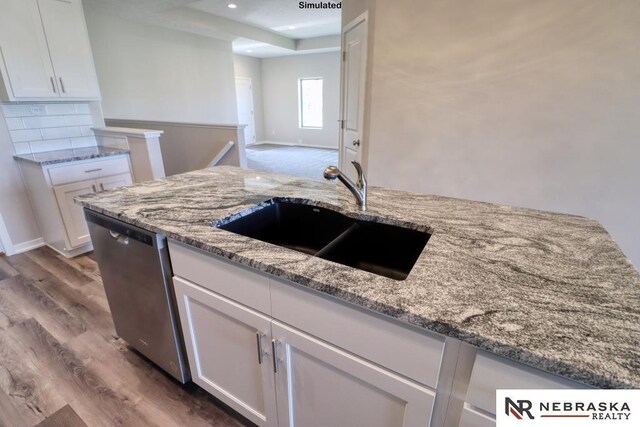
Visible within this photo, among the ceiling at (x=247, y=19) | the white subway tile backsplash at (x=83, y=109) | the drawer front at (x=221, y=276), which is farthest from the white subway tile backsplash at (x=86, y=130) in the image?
the drawer front at (x=221, y=276)

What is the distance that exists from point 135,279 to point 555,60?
8.79ft

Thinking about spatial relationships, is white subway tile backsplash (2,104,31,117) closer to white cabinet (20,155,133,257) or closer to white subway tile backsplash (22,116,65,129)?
white subway tile backsplash (22,116,65,129)

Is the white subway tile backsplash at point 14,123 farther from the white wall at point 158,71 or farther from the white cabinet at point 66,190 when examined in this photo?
the white wall at point 158,71

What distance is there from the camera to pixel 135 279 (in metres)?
1.36

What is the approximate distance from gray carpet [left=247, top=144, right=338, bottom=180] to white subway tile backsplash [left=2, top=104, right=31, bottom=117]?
3592 mm

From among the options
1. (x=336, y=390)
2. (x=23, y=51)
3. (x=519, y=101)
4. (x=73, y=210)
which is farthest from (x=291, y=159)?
(x=336, y=390)

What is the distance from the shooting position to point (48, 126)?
288 cm

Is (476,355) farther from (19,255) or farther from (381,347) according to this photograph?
(19,255)

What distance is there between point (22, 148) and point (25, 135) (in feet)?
0.41

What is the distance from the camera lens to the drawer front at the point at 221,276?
96 cm

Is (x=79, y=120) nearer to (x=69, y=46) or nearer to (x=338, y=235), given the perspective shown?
(x=69, y=46)

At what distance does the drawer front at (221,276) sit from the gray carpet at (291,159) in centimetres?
433

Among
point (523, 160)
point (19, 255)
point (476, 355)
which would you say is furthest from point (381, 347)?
point (19, 255)

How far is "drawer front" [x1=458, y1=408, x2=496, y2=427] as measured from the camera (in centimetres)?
65
